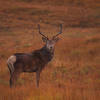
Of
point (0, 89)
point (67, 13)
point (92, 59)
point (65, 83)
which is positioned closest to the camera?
point (0, 89)

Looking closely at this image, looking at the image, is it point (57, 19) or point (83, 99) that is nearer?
point (83, 99)

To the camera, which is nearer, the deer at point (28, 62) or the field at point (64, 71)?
the field at point (64, 71)

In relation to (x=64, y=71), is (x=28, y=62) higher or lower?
higher

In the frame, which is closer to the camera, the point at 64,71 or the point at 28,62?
the point at 28,62

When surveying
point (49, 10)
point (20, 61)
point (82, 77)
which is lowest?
point (82, 77)

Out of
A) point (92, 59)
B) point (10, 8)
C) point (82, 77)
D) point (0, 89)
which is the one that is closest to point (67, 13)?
point (10, 8)

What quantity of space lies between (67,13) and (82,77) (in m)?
44.3

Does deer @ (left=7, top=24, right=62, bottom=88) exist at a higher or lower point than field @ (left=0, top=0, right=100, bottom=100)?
higher

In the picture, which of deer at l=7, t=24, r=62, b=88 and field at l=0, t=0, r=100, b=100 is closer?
field at l=0, t=0, r=100, b=100

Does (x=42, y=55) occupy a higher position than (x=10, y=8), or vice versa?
(x=10, y=8)

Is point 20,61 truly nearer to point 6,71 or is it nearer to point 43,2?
point 6,71

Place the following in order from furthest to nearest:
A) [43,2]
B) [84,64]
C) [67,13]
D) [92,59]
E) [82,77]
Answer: [43,2] < [67,13] < [92,59] < [84,64] < [82,77]

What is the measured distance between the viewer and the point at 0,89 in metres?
6.98

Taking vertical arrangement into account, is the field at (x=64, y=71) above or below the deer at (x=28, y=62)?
below
